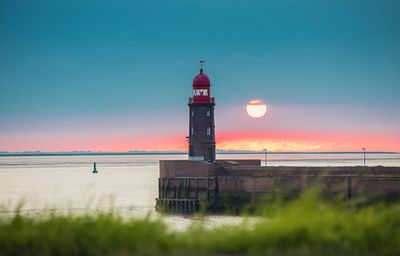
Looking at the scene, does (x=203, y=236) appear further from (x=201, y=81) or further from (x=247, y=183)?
(x=201, y=81)

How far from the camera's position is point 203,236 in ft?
30.4

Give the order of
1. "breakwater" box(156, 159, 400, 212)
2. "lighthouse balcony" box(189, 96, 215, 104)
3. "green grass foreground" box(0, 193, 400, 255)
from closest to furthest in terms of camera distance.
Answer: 1. "green grass foreground" box(0, 193, 400, 255)
2. "breakwater" box(156, 159, 400, 212)
3. "lighthouse balcony" box(189, 96, 215, 104)

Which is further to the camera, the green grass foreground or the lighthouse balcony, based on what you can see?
the lighthouse balcony

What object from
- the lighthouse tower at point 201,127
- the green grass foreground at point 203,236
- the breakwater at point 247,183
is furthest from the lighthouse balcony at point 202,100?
the green grass foreground at point 203,236

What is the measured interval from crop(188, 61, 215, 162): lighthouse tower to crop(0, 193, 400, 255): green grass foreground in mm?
36199

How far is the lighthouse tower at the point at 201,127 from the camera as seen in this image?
151 ft

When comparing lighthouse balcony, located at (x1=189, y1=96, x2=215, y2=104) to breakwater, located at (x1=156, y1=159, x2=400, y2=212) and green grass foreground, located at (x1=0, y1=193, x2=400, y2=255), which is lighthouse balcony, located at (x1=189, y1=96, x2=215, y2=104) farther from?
green grass foreground, located at (x1=0, y1=193, x2=400, y2=255)

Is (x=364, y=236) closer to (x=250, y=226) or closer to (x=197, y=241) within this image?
(x=250, y=226)

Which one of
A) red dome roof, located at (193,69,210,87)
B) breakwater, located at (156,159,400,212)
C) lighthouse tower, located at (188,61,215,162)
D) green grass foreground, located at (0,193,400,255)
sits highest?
red dome roof, located at (193,69,210,87)

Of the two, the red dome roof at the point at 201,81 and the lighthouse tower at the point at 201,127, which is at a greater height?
the red dome roof at the point at 201,81

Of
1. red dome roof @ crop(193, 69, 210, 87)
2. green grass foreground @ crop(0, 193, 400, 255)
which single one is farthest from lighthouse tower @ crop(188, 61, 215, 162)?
green grass foreground @ crop(0, 193, 400, 255)

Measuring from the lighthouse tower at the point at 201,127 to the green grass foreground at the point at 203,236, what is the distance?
119 ft

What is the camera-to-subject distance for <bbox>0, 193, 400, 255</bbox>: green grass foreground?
8727 millimetres

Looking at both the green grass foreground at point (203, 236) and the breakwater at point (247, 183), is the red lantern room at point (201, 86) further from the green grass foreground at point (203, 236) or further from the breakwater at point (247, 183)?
the green grass foreground at point (203, 236)
